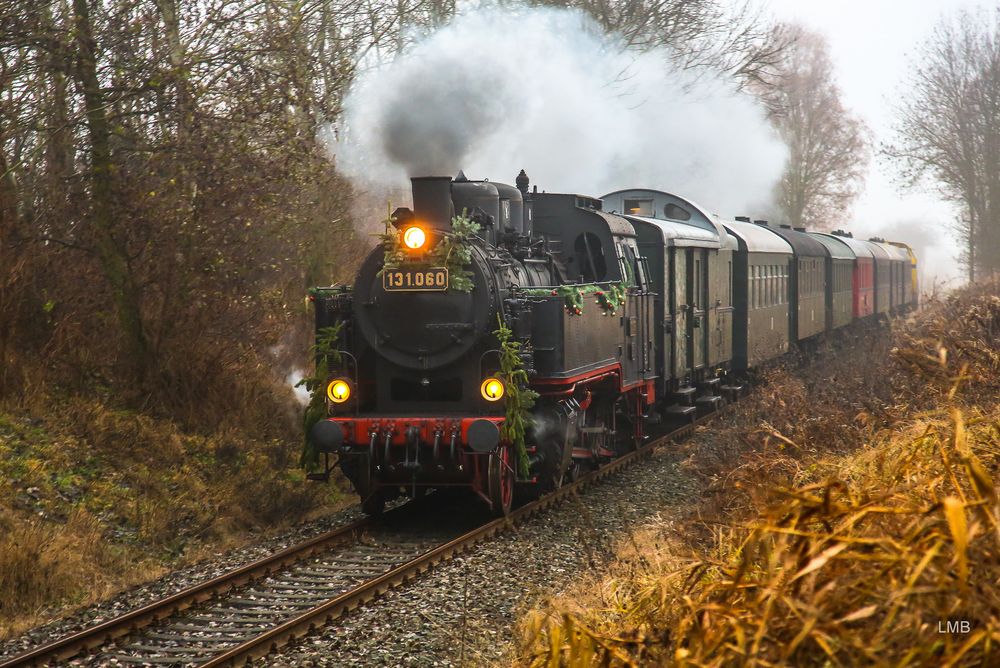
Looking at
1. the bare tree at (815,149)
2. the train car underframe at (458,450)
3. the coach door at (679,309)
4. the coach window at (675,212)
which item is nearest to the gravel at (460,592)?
the train car underframe at (458,450)

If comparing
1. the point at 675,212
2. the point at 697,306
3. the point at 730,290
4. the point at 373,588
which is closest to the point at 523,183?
the point at 697,306

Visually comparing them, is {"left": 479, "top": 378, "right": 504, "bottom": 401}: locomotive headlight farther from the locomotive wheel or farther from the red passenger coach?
the red passenger coach

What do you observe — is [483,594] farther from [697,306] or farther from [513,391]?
[697,306]

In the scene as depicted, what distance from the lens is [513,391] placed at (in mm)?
8727

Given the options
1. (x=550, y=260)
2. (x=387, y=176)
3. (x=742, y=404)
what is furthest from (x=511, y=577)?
(x=742, y=404)

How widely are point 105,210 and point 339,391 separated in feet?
11.8

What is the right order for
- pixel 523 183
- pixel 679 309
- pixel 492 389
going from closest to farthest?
pixel 492 389, pixel 523 183, pixel 679 309

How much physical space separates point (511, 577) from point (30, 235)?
6.33 meters

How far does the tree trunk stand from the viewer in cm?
1015

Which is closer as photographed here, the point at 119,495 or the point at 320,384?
the point at 119,495

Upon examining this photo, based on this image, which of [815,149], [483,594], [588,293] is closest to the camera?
[483,594]

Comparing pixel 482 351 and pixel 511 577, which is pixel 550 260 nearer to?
pixel 482 351

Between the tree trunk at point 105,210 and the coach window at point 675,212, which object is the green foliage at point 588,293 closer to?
the tree trunk at point 105,210

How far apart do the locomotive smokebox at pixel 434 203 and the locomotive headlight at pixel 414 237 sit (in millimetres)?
320
